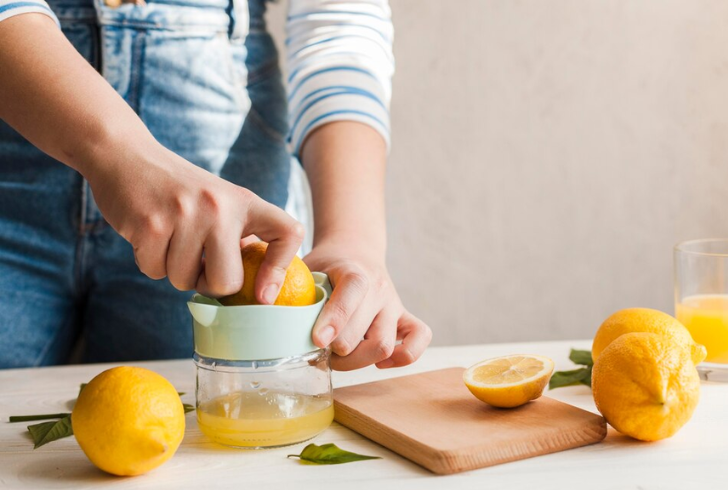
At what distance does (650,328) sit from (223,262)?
1.58 ft

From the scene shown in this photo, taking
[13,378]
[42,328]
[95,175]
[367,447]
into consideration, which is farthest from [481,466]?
[42,328]

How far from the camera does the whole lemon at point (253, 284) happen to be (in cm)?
75

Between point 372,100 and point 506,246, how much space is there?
964mm

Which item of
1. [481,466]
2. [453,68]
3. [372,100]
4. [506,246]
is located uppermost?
[453,68]

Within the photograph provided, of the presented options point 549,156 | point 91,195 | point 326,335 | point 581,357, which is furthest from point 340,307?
point 549,156

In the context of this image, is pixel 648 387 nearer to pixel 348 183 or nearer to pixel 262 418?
pixel 262 418

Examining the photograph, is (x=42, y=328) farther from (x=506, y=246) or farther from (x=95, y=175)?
(x=506, y=246)

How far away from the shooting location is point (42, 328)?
3.90ft

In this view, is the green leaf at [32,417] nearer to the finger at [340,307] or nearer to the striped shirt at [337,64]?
the finger at [340,307]

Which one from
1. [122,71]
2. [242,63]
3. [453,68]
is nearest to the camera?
[122,71]

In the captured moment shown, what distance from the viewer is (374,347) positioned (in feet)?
2.90

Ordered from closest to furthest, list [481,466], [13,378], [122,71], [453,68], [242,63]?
[481,466] → [13,378] → [122,71] → [242,63] → [453,68]

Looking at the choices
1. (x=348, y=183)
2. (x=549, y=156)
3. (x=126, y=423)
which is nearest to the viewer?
(x=126, y=423)

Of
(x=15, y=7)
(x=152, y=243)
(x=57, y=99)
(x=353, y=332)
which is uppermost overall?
(x=15, y=7)
